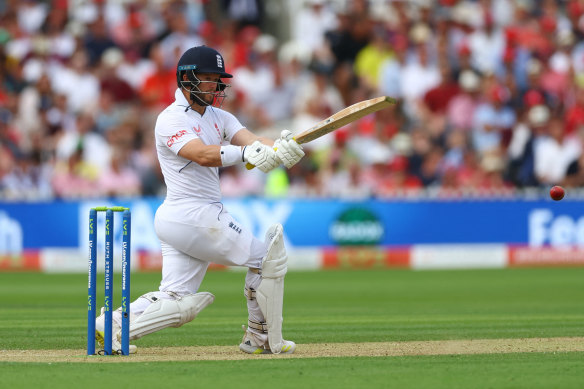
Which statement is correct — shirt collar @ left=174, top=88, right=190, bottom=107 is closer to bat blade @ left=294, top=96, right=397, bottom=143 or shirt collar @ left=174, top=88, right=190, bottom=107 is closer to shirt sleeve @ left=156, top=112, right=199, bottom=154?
shirt sleeve @ left=156, top=112, right=199, bottom=154

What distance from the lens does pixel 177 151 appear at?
6.44 metres

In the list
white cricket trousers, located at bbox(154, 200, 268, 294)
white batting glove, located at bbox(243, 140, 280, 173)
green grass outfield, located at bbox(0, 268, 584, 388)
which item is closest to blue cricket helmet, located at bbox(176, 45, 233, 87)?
white batting glove, located at bbox(243, 140, 280, 173)

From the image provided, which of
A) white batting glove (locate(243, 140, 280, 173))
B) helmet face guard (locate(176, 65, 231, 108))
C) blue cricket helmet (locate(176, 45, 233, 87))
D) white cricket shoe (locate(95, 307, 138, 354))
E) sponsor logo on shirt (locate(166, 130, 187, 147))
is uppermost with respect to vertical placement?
blue cricket helmet (locate(176, 45, 233, 87))

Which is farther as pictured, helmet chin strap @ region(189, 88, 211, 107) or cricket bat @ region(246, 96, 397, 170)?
helmet chin strap @ region(189, 88, 211, 107)

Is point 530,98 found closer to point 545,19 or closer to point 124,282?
point 545,19

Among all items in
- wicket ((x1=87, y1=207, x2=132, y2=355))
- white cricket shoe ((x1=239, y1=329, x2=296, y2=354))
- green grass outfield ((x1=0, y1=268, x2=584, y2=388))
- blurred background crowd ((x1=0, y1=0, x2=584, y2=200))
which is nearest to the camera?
green grass outfield ((x1=0, y1=268, x2=584, y2=388))

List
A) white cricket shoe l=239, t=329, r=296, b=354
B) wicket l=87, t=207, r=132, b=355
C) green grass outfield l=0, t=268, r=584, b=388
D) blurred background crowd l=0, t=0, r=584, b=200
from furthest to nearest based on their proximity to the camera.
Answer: blurred background crowd l=0, t=0, r=584, b=200, white cricket shoe l=239, t=329, r=296, b=354, wicket l=87, t=207, r=132, b=355, green grass outfield l=0, t=268, r=584, b=388

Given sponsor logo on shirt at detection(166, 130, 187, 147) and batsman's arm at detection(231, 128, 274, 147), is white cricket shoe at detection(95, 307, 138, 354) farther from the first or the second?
batsman's arm at detection(231, 128, 274, 147)

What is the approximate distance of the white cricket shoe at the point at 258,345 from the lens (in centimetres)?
680

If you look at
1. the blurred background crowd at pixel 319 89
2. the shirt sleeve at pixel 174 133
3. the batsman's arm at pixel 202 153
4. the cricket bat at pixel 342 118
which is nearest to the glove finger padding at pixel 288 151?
the cricket bat at pixel 342 118

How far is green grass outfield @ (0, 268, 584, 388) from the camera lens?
5.59 meters

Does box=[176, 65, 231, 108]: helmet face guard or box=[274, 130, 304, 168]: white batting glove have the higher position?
box=[176, 65, 231, 108]: helmet face guard

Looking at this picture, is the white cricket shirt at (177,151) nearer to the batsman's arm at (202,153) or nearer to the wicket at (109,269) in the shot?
the batsman's arm at (202,153)

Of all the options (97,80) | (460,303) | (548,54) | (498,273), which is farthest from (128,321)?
(548,54)
